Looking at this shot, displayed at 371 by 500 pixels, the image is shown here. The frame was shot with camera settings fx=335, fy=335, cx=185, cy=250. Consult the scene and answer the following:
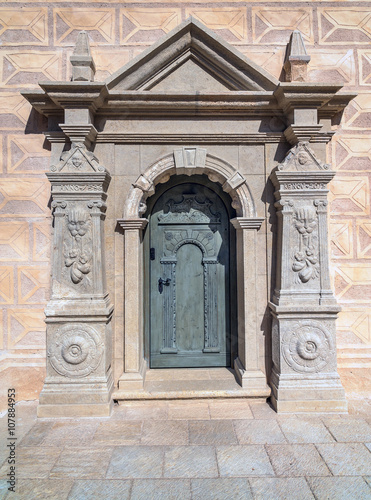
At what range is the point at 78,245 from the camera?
3418 mm

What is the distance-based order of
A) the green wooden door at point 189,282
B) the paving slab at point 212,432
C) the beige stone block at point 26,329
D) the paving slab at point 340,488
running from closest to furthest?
the paving slab at point 340,488
the paving slab at point 212,432
the beige stone block at point 26,329
the green wooden door at point 189,282

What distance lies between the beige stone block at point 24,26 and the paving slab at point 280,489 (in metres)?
4.84

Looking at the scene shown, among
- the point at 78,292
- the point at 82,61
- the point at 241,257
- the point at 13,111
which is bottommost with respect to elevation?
the point at 78,292

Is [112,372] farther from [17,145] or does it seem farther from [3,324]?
[17,145]

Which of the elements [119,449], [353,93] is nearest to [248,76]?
[353,93]

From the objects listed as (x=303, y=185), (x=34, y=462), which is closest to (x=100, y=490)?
(x=34, y=462)

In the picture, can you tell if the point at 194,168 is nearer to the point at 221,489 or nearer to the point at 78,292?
the point at 78,292

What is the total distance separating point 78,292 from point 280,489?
7.87ft

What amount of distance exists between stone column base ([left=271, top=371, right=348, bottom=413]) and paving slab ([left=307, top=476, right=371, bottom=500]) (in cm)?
94

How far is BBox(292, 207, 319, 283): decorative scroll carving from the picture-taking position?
11.3ft

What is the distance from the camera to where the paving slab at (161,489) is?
223 centimetres

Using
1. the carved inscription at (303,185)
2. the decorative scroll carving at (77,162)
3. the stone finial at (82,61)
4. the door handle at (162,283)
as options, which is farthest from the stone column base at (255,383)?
the stone finial at (82,61)

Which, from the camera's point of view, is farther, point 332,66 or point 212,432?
point 332,66

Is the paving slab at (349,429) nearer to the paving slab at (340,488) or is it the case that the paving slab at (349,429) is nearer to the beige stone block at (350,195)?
the paving slab at (340,488)
